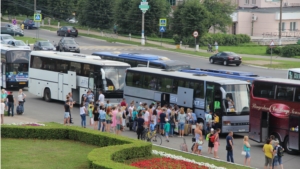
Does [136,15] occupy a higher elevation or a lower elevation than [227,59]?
higher

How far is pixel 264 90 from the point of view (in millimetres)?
26547

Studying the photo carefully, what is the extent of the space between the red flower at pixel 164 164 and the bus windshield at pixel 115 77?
13.7 meters

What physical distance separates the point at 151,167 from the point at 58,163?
3.28 m

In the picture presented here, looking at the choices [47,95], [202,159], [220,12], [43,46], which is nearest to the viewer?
[202,159]

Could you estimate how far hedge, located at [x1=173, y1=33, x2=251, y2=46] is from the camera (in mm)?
74188

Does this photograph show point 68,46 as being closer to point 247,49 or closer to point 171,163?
point 247,49

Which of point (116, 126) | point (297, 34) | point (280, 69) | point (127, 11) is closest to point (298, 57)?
point (280, 69)

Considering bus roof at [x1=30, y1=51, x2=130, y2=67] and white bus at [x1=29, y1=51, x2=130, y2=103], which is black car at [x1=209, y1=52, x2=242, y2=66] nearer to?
bus roof at [x1=30, y1=51, x2=130, y2=67]

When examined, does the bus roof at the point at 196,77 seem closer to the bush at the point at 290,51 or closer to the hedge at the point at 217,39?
the bush at the point at 290,51

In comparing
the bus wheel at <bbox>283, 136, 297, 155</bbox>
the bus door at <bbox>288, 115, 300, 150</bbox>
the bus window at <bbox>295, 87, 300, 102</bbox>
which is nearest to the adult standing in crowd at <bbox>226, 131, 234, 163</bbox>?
the bus door at <bbox>288, 115, 300, 150</bbox>

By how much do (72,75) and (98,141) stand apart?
12.9 metres

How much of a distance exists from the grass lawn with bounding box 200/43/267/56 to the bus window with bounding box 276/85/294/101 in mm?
43806

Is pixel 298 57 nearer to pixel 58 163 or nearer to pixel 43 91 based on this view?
pixel 43 91

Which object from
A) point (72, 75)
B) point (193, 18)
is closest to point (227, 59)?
point (193, 18)
